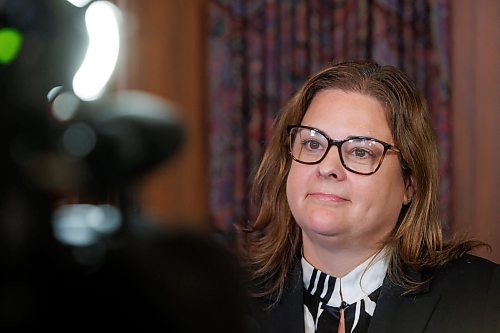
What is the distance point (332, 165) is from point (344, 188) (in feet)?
0.14

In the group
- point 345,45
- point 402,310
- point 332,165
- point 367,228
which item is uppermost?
point 345,45

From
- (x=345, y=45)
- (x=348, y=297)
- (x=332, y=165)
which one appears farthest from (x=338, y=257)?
(x=345, y=45)

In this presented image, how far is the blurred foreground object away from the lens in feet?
0.59

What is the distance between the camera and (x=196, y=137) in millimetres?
238

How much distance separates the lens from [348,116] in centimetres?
127

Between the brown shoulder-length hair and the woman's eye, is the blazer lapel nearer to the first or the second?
the brown shoulder-length hair

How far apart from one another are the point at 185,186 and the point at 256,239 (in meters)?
1.30

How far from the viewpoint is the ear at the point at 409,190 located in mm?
1372

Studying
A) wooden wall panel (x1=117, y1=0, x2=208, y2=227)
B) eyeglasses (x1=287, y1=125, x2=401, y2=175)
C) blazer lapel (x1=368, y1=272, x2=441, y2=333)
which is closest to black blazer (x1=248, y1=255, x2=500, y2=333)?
blazer lapel (x1=368, y1=272, x2=441, y2=333)

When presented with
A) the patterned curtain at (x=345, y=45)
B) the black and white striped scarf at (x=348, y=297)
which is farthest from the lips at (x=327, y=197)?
the patterned curtain at (x=345, y=45)

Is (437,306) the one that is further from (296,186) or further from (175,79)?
(175,79)

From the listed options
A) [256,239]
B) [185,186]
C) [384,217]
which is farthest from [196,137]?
[256,239]

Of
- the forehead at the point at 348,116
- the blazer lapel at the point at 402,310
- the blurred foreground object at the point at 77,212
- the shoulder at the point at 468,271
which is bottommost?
the blazer lapel at the point at 402,310

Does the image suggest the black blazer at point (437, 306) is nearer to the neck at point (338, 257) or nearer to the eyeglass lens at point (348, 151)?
the neck at point (338, 257)
